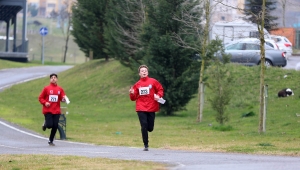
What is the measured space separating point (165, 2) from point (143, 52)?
3762mm

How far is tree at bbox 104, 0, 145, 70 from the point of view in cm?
3584

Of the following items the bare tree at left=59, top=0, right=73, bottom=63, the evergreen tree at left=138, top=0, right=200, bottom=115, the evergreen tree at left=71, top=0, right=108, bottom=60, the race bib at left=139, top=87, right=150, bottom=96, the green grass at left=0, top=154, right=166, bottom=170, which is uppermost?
the bare tree at left=59, top=0, right=73, bottom=63

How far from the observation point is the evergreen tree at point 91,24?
1784 inches

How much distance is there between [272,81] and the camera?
3366 cm

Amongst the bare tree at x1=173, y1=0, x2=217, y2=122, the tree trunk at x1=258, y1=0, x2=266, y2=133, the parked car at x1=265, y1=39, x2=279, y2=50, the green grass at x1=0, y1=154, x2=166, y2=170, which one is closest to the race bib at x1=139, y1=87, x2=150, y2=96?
the green grass at x1=0, y1=154, x2=166, y2=170

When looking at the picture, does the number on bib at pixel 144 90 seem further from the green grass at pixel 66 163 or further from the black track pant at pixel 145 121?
the green grass at pixel 66 163

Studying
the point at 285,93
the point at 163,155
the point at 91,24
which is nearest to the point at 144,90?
the point at 163,155

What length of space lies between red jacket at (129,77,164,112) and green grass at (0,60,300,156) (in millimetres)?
1836

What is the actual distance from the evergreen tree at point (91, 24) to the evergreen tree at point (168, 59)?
1467 centimetres

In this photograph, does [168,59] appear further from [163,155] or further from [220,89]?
[163,155]

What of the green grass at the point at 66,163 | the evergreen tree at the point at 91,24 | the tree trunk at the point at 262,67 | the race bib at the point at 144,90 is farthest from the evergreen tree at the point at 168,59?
the green grass at the point at 66,163

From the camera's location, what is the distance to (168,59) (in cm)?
3052

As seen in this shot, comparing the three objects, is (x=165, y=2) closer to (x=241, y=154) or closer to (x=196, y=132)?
(x=196, y=132)

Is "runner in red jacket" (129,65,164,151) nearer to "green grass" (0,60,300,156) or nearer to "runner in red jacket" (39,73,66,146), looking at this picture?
"green grass" (0,60,300,156)
